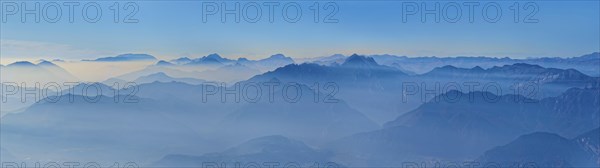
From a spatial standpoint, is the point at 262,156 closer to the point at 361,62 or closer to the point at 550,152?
the point at 550,152

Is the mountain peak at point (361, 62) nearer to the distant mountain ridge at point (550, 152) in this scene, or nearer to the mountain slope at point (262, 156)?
the mountain slope at point (262, 156)

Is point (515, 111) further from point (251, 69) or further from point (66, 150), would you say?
point (66, 150)

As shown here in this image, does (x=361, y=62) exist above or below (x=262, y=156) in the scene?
above

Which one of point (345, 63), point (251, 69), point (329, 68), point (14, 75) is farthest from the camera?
point (345, 63)

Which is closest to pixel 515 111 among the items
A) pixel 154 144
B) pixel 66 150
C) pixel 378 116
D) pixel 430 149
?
pixel 430 149

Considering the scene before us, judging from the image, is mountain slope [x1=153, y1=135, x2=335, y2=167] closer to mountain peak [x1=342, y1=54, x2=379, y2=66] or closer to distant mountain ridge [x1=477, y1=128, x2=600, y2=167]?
distant mountain ridge [x1=477, y1=128, x2=600, y2=167]

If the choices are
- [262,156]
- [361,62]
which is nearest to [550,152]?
[262,156]

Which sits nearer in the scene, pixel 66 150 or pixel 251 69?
pixel 251 69

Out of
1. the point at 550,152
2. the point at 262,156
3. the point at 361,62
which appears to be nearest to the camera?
the point at 262,156

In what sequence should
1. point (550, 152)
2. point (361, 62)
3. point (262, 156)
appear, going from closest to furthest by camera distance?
point (262, 156) < point (550, 152) < point (361, 62)

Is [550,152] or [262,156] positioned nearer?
[262,156]

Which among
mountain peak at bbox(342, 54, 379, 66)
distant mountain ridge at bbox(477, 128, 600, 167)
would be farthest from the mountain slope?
mountain peak at bbox(342, 54, 379, 66)
